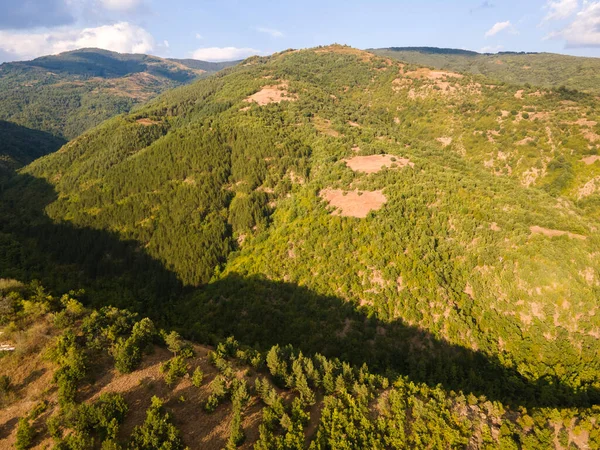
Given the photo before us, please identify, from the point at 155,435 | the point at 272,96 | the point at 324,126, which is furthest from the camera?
the point at 272,96

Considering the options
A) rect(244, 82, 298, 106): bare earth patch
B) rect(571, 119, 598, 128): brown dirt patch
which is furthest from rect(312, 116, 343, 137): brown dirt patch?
rect(571, 119, 598, 128): brown dirt patch

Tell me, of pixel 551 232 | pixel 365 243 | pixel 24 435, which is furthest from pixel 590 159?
pixel 24 435

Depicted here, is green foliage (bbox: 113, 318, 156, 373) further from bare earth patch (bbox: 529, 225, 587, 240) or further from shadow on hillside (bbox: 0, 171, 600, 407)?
bare earth patch (bbox: 529, 225, 587, 240)

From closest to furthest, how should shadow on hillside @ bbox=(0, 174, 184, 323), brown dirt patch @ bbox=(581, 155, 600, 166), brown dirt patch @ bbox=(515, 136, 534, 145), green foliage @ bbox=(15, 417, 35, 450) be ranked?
green foliage @ bbox=(15, 417, 35, 450)
shadow on hillside @ bbox=(0, 174, 184, 323)
brown dirt patch @ bbox=(581, 155, 600, 166)
brown dirt patch @ bbox=(515, 136, 534, 145)

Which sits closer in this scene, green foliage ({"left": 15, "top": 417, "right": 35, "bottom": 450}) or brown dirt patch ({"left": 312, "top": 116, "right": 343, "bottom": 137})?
green foliage ({"left": 15, "top": 417, "right": 35, "bottom": 450})

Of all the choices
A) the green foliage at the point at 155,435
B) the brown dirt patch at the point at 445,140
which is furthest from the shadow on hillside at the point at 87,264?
the brown dirt patch at the point at 445,140

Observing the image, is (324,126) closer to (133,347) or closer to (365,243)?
(365,243)
